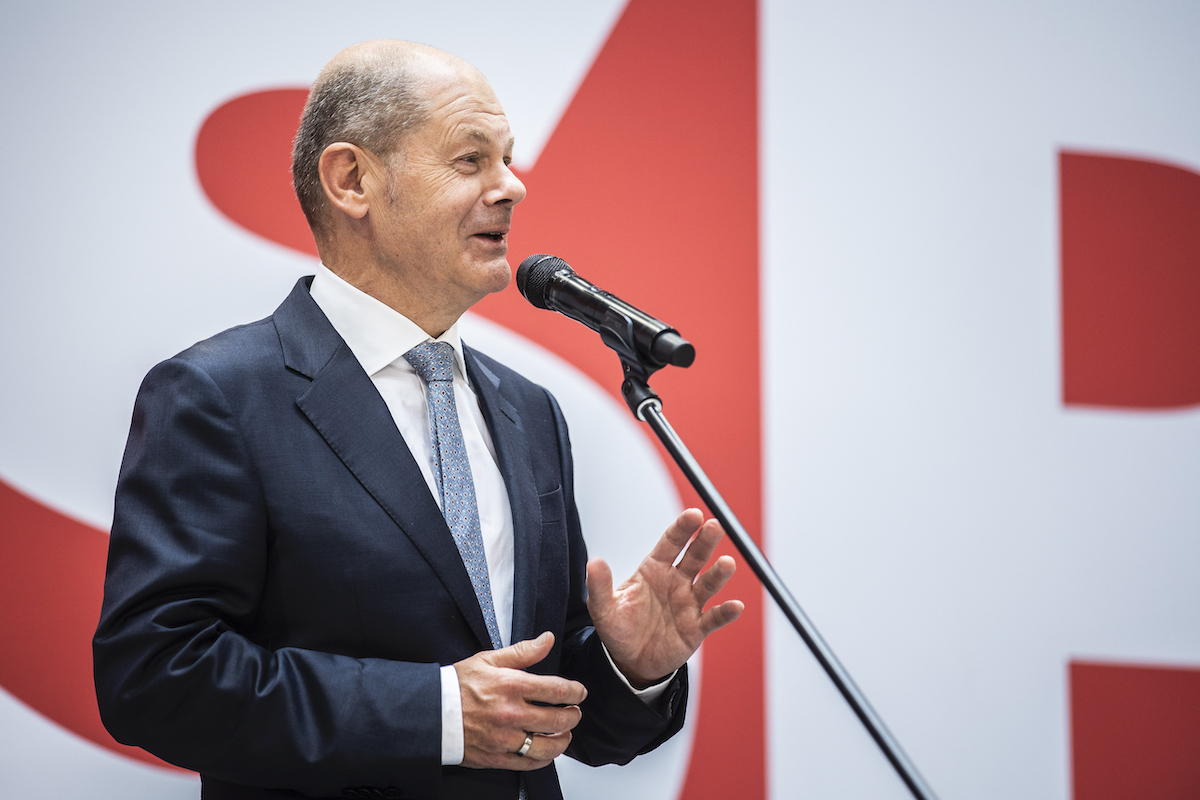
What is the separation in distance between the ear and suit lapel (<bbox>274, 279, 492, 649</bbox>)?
0.24 meters

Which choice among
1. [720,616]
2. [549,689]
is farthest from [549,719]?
[720,616]

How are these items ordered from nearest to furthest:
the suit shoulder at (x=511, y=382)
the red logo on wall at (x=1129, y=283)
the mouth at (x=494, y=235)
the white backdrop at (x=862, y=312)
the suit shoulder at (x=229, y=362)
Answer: the suit shoulder at (x=229, y=362)
the mouth at (x=494, y=235)
the suit shoulder at (x=511, y=382)
the white backdrop at (x=862, y=312)
the red logo on wall at (x=1129, y=283)

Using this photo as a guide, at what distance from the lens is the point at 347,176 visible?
5.19ft

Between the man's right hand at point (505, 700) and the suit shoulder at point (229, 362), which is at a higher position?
the suit shoulder at point (229, 362)

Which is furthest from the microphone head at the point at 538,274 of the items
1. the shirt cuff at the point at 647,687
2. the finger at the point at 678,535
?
the shirt cuff at the point at 647,687

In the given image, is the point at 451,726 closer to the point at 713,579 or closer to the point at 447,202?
the point at 713,579

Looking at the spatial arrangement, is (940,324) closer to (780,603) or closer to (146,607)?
(780,603)

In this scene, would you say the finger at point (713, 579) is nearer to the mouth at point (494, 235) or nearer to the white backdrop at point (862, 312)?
the mouth at point (494, 235)

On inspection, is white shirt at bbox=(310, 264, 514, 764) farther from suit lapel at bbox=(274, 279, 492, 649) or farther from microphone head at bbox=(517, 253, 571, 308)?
microphone head at bbox=(517, 253, 571, 308)

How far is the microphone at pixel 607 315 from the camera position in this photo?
1108mm

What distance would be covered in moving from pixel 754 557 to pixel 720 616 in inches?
18.8

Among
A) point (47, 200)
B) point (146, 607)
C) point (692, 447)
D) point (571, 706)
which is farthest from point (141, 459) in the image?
point (692, 447)

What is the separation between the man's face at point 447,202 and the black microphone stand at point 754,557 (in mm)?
436

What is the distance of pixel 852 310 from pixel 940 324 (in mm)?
248
